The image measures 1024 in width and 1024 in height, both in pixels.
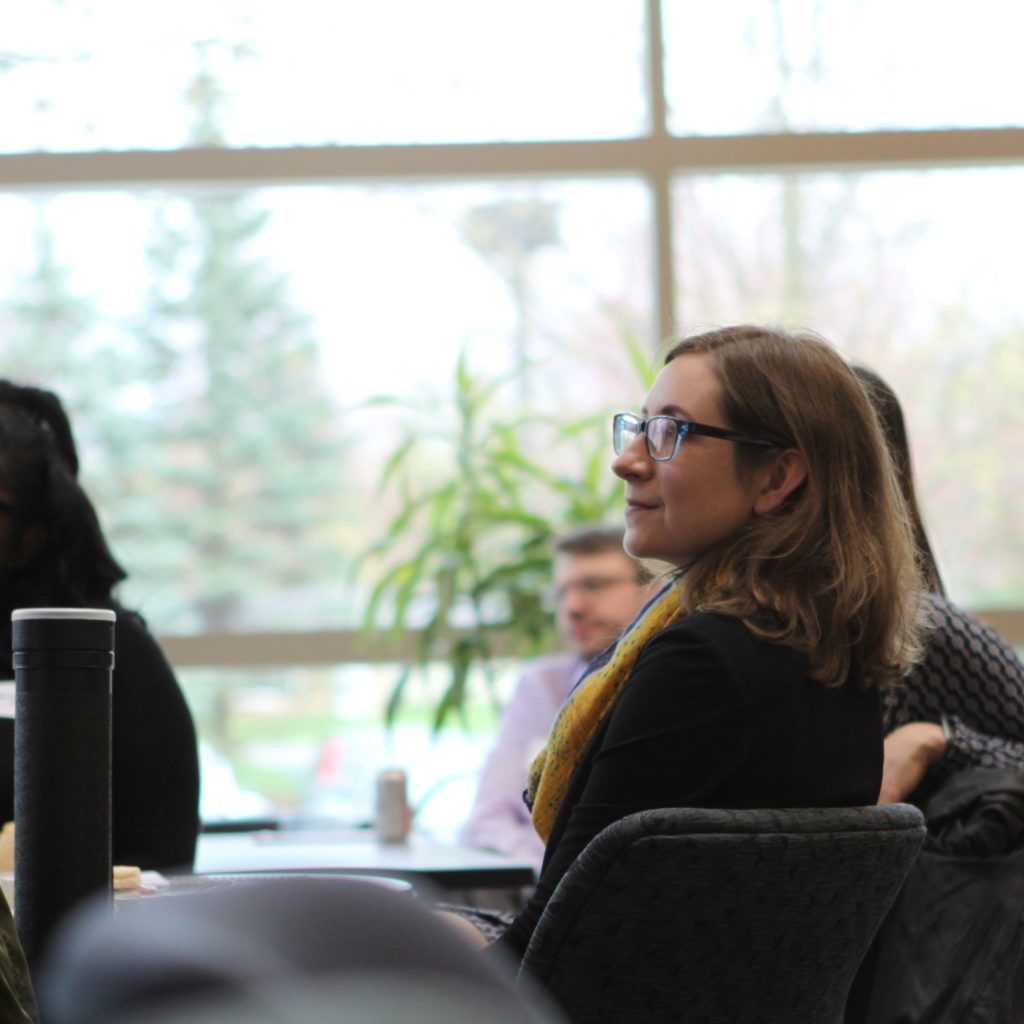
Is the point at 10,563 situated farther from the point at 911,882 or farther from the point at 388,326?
the point at 388,326

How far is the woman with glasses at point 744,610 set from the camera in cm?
167

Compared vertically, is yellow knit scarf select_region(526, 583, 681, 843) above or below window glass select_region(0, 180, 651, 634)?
below

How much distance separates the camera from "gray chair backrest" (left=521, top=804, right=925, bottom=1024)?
1.43 meters

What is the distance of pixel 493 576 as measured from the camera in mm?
4758

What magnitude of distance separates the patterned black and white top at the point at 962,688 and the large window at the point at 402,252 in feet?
9.12

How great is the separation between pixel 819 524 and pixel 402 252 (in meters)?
3.47

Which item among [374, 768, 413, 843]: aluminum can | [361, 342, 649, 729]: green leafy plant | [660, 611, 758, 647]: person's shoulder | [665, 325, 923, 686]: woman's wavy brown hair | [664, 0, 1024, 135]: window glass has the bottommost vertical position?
[374, 768, 413, 843]: aluminum can

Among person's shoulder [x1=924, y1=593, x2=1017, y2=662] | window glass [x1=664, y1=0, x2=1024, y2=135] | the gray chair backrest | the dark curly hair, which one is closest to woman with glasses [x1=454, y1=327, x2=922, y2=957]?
the gray chair backrest

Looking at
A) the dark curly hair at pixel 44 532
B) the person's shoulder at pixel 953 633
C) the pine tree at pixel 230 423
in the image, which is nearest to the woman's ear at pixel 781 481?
the person's shoulder at pixel 953 633

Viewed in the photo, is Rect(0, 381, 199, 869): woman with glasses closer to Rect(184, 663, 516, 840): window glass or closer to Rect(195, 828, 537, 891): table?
Rect(195, 828, 537, 891): table

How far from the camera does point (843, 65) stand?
5.29 m

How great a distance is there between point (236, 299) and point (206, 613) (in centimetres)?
107

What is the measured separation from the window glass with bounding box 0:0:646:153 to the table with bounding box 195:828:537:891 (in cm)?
261

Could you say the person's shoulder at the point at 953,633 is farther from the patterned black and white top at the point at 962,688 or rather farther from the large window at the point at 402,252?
the large window at the point at 402,252
